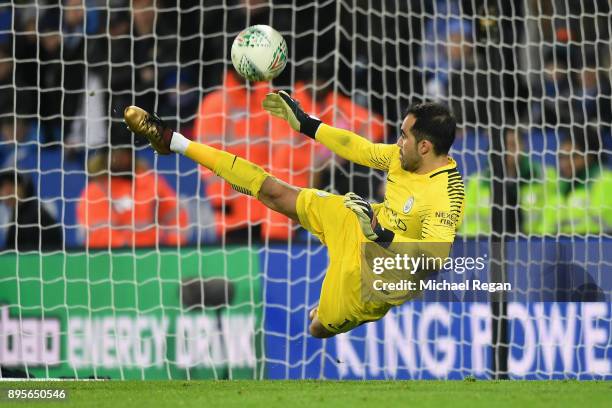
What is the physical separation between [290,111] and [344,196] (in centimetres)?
66

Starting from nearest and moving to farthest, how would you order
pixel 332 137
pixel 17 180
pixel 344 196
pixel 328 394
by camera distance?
pixel 328 394, pixel 344 196, pixel 332 137, pixel 17 180

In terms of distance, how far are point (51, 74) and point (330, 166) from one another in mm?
2358

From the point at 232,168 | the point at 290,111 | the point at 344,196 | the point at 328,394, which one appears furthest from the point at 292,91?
the point at 328,394

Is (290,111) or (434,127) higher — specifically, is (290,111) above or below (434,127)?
above

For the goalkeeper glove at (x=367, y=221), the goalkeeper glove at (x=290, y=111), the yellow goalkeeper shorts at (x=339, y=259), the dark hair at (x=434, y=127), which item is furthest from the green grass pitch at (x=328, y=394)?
the goalkeeper glove at (x=290, y=111)

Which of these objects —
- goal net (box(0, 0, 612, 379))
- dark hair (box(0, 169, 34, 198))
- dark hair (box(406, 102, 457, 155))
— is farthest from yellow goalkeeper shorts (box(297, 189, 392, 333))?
dark hair (box(0, 169, 34, 198))

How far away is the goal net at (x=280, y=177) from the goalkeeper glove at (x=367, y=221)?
7.14 feet

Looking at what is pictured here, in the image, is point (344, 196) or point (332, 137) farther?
point (332, 137)

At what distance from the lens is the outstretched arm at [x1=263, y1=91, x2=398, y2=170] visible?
696 cm

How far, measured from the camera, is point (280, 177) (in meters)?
8.94

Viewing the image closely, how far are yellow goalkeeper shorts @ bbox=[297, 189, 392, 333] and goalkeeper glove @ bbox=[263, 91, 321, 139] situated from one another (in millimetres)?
398

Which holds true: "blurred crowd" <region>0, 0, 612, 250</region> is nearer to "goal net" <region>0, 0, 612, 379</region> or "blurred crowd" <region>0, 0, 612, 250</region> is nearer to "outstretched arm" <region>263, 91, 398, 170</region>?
"goal net" <region>0, 0, 612, 379</region>

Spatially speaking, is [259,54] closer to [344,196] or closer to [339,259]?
[344,196]

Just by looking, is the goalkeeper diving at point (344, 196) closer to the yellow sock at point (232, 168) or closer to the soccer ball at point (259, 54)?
the yellow sock at point (232, 168)
